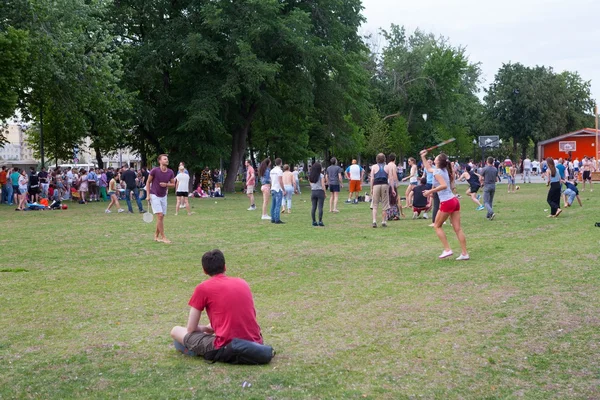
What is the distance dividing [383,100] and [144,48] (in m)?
37.8

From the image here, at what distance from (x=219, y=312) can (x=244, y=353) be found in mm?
423

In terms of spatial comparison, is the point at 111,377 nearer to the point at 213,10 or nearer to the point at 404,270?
the point at 404,270

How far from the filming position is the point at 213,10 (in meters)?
40.0

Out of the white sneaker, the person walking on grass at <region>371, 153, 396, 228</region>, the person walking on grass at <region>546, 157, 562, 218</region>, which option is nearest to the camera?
the white sneaker

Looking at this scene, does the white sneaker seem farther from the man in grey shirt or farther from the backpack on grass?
the man in grey shirt

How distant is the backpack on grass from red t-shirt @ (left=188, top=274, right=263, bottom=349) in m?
0.07

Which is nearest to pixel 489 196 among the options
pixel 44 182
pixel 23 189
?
pixel 23 189

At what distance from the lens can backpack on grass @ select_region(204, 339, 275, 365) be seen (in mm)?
6215

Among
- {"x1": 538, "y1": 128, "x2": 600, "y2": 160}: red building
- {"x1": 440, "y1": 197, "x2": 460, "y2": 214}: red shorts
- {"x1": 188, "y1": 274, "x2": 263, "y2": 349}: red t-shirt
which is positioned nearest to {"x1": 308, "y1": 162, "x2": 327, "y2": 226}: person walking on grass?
{"x1": 440, "y1": 197, "x2": 460, "y2": 214}: red shorts

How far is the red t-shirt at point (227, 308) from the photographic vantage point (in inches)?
249

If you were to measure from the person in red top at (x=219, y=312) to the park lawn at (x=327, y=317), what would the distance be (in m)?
0.22

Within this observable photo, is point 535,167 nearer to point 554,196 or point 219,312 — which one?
point 554,196

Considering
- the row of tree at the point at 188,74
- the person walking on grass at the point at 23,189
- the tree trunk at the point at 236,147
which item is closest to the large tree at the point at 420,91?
the row of tree at the point at 188,74

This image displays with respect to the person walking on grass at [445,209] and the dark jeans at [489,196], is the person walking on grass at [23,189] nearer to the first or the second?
the dark jeans at [489,196]
